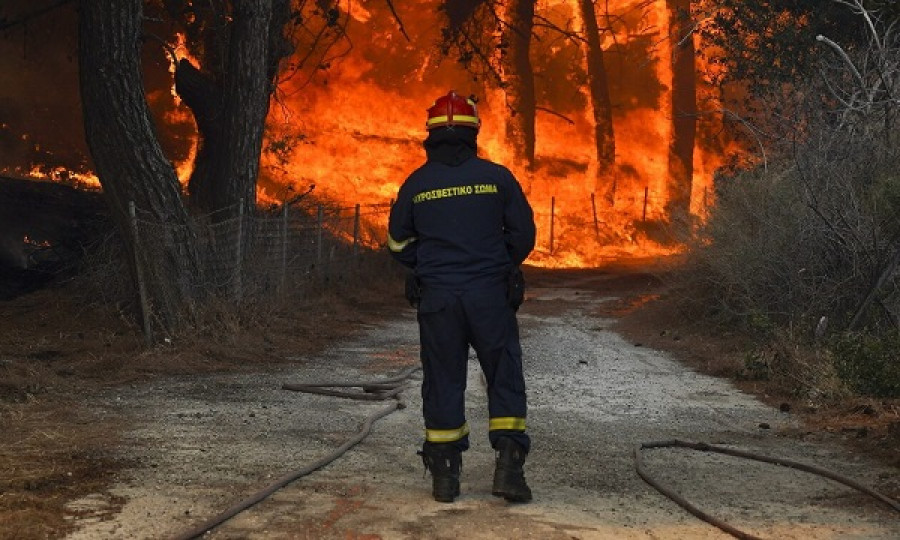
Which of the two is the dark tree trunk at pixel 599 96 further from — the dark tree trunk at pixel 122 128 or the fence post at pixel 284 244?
the dark tree trunk at pixel 122 128

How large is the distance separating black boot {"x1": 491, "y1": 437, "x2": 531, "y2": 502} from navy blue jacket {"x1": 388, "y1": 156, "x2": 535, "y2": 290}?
0.84 meters

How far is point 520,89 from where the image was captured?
39.3m

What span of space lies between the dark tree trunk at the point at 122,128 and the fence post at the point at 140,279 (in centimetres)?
23

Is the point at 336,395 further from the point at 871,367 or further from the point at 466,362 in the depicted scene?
the point at 466,362

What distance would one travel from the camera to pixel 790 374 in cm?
1201

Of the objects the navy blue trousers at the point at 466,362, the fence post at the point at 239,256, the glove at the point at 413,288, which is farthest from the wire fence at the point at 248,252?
the navy blue trousers at the point at 466,362

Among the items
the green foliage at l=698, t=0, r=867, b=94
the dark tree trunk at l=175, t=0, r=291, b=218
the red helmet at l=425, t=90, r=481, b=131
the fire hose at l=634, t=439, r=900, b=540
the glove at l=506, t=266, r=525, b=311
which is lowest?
the fire hose at l=634, t=439, r=900, b=540

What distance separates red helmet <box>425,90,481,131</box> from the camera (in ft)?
23.6

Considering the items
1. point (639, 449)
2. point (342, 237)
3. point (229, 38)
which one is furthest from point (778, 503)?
point (342, 237)

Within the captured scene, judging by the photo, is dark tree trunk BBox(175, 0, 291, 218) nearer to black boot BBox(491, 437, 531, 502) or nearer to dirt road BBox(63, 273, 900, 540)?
dirt road BBox(63, 273, 900, 540)

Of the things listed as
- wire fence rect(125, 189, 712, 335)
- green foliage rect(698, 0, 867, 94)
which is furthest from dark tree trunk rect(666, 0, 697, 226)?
green foliage rect(698, 0, 867, 94)

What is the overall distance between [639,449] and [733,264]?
8208 mm

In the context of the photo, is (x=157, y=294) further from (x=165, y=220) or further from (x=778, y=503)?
(x=778, y=503)

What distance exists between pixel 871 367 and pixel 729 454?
111 inches
